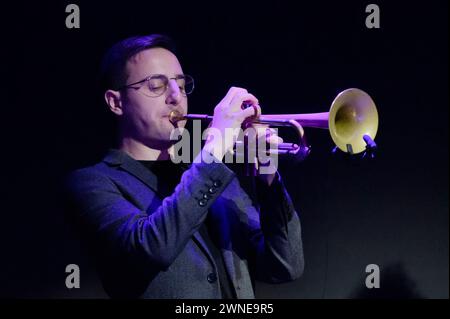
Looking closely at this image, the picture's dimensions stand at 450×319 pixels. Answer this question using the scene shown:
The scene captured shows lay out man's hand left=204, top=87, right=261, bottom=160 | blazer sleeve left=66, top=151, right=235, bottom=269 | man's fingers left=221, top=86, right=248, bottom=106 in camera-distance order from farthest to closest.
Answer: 1. man's fingers left=221, top=86, right=248, bottom=106
2. man's hand left=204, top=87, right=261, bottom=160
3. blazer sleeve left=66, top=151, right=235, bottom=269

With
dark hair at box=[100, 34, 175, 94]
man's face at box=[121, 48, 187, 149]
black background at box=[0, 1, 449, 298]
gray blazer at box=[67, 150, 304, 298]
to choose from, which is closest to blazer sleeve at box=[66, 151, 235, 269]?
gray blazer at box=[67, 150, 304, 298]

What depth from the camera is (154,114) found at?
1.84 m

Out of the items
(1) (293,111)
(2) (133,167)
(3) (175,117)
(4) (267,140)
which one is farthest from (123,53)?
(1) (293,111)

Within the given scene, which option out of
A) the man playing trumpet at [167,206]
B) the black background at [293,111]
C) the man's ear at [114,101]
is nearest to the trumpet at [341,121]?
the man playing trumpet at [167,206]

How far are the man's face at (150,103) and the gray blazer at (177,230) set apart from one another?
121 mm

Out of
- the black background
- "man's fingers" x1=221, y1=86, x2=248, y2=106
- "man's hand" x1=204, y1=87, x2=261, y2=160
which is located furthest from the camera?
the black background

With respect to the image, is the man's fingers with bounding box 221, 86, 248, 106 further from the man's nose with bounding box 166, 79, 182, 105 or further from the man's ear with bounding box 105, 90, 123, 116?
the man's ear with bounding box 105, 90, 123, 116

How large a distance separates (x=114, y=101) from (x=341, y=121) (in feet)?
2.74

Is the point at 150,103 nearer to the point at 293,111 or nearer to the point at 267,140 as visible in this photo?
the point at 267,140

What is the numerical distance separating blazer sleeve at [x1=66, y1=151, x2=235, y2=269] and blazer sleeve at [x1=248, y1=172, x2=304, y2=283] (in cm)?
26

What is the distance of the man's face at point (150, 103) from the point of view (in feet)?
6.04

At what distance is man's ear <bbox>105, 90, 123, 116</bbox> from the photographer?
193 centimetres

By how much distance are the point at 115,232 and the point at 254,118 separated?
607mm

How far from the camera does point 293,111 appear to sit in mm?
2910
